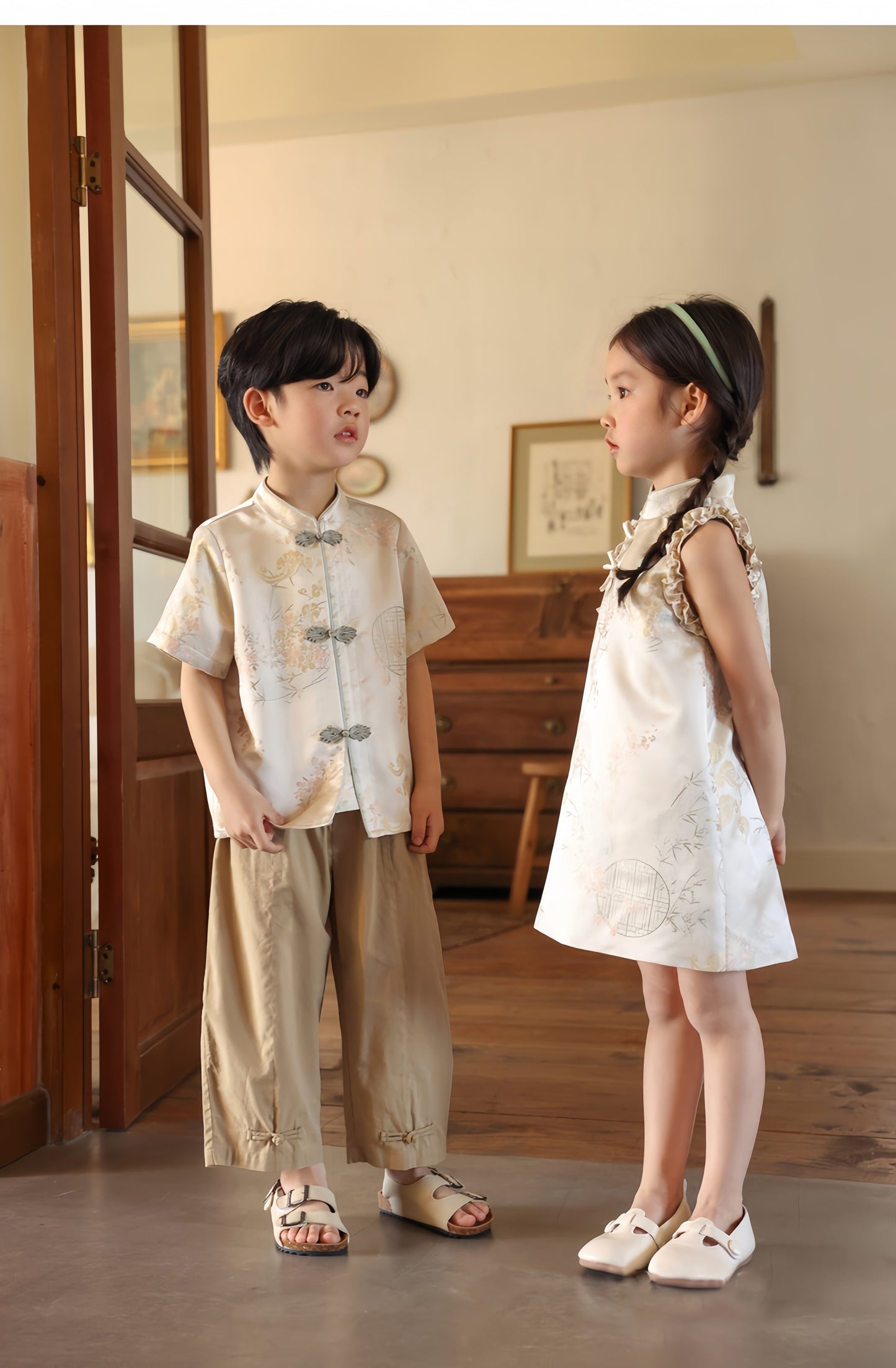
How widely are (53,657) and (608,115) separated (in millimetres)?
3331

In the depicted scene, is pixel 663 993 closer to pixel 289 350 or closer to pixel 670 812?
pixel 670 812

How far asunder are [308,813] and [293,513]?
0.37 m

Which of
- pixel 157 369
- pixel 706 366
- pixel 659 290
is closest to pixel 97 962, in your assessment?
pixel 157 369

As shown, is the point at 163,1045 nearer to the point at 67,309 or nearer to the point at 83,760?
the point at 83,760

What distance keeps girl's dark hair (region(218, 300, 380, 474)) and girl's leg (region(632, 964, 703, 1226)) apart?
2.58 ft

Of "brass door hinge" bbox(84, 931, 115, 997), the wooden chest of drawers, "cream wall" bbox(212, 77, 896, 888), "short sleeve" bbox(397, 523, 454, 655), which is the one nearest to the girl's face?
"short sleeve" bbox(397, 523, 454, 655)

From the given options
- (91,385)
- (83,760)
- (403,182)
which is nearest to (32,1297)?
(83,760)

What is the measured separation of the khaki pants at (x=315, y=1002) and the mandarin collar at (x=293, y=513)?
358mm

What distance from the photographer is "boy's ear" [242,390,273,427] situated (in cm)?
143

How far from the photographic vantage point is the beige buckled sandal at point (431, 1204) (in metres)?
1.37

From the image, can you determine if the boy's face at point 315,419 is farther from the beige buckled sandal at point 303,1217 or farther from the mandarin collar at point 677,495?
the beige buckled sandal at point 303,1217

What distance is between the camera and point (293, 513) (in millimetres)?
1430

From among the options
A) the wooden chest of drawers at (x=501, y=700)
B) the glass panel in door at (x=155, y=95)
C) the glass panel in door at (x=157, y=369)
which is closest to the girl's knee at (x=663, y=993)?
the glass panel in door at (x=157, y=369)

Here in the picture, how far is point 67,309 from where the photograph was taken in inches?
68.2
